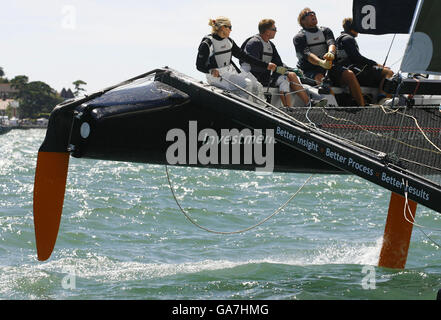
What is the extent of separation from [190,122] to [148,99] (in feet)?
1.24

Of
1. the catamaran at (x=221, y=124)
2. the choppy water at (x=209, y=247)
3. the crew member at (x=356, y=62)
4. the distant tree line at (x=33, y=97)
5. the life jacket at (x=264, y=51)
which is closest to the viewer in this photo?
the catamaran at (x=221, y=124)

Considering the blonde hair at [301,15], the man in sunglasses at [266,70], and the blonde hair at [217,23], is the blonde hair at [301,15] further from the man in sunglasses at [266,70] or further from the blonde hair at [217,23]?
the blonde hair at [217,23]

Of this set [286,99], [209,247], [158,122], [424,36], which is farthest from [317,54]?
[209,247]

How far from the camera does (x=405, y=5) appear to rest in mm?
6199

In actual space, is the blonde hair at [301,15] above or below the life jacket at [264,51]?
above

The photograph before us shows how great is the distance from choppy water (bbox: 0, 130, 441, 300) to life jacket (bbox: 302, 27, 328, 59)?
6.42 ft

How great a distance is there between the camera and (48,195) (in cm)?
623

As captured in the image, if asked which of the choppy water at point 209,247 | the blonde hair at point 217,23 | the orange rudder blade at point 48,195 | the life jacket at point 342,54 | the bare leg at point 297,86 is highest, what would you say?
the blonde hair at point 217,23

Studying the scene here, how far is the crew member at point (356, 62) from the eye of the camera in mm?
7043

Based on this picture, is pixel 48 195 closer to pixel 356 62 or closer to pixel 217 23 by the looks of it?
pixel 217 23

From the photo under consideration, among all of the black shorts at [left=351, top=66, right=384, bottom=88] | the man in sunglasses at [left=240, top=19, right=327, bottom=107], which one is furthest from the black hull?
the black shorts at [left=351, top=66, right=384, bottom=88]

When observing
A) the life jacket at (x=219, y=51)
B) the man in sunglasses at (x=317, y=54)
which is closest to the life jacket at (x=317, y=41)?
the man in sunglasses at (x=317, y=54)

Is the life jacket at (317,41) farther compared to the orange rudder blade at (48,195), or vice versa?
the life jacket at (317,41)
